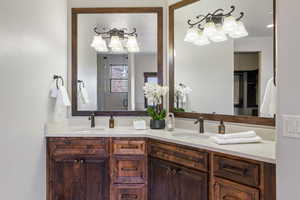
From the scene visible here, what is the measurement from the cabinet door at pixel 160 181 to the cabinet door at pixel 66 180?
27.9 inches

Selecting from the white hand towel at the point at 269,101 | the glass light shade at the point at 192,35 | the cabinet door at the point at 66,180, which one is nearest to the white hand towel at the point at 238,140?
the white hand towel at the point at 269,101

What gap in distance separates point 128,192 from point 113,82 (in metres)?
1.28

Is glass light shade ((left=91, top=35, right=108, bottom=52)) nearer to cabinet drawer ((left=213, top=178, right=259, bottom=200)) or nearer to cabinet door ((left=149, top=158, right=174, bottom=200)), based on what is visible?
cabinet door ((left=149, top=158, right=174, bottom=200))

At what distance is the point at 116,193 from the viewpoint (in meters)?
2.64

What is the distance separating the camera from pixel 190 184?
2.16m

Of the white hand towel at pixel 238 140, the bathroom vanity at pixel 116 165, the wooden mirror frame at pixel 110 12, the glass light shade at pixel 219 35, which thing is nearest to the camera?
the white hand towel at pixel 238 140

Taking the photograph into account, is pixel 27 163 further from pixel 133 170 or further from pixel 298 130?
pixel 298 130

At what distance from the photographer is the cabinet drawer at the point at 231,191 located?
1.73 metres

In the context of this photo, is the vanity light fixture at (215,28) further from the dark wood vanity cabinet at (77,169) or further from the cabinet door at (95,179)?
the cabinet door at (95,179)

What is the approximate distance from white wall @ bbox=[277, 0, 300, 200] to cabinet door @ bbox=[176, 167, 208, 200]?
625mm

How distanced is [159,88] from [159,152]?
817 millimetres

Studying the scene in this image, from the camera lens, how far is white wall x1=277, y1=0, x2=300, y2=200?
1459 mm

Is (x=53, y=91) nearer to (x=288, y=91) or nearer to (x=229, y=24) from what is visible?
(x=229, y=24)

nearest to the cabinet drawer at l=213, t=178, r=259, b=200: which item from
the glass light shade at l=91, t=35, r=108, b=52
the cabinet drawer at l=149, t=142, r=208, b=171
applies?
the cabinet drawer at l=149, t=142, r=208, b=171
